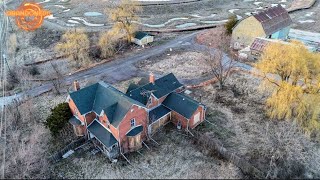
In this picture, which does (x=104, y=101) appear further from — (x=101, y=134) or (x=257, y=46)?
(x=257, y=46)

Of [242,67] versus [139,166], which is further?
[242,67]

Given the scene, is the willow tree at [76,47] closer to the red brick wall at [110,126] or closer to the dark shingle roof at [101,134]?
the dark shingle roof at [101,134]

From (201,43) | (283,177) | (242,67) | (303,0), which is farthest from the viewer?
(303,0)

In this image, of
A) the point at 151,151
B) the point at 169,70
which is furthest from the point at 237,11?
the point at 151,151

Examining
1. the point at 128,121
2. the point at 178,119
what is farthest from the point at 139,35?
the point at 128,121

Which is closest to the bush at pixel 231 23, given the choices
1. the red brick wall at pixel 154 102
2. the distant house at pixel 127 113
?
the distant house at pixel 127 113

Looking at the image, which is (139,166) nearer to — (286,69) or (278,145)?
(278,145)
